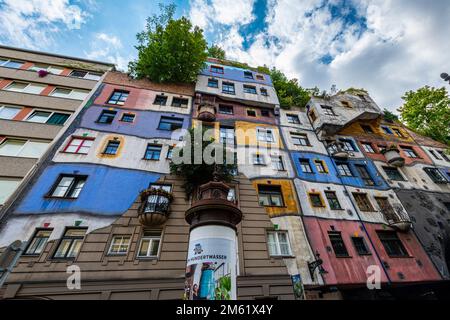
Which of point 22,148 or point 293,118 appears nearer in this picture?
point 22,148

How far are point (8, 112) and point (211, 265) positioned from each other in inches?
748

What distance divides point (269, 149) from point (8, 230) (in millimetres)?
16067

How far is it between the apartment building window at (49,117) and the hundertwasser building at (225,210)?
1069 millimetres

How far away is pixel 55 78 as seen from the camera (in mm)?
16641

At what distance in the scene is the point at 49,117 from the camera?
14.0m

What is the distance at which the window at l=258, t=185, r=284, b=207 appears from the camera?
12516mm

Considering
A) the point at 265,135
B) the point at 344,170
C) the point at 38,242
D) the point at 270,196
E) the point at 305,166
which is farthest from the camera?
the point at 265,135

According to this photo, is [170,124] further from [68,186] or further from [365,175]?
[365,175]

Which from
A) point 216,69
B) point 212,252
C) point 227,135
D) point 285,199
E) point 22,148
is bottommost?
point 212,252

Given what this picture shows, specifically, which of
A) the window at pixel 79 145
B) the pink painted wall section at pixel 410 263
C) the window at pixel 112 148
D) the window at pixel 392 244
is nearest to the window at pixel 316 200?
the pink painted wall section at pixel 410 263

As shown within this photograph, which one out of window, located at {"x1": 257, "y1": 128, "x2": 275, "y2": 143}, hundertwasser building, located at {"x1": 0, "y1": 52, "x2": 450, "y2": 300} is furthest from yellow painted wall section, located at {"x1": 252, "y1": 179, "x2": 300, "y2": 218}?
window, located at {"x1": 257, "y1": 128, "x2": 275, "y2": 143}

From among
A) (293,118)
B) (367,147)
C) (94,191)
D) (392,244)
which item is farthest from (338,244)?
(94,191)

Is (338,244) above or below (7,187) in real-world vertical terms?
below

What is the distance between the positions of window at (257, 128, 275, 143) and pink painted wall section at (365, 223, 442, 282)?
928 centimetres
